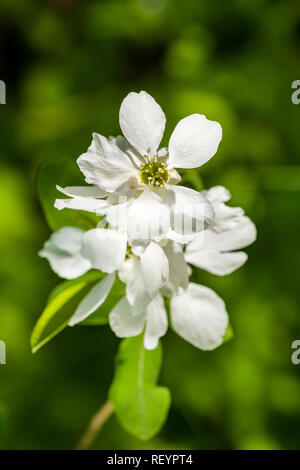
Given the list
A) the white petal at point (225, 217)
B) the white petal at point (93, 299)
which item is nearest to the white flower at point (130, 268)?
the white petal at point (93, 299)

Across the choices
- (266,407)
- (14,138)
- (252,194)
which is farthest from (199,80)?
(266,407)

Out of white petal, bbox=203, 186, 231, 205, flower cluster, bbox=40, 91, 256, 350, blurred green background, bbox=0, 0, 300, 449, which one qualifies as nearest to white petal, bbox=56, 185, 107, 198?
flower cluster, bbox=40, 91, 256, 350

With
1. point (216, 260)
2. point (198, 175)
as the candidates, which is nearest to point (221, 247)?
point (216, 260)

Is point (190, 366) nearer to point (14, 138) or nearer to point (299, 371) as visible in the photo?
point (299, 371)

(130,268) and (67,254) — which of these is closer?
(130,268)

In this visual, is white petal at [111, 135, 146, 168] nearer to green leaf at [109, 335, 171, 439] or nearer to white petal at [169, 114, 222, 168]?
white petal at [169, 114, 222, 168]

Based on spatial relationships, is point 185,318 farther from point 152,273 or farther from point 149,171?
point 149,171
